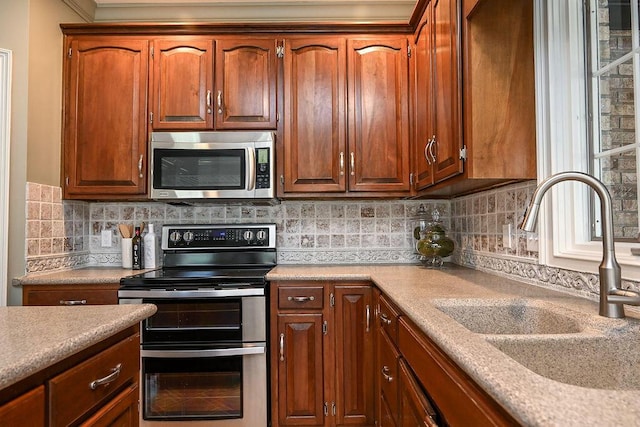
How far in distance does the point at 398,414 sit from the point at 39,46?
269 centimetres

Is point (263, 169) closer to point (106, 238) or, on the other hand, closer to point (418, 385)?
point (106, 238)

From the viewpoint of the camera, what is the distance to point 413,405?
1213mm

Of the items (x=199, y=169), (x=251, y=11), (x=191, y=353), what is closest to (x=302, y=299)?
(x=191, y=353)

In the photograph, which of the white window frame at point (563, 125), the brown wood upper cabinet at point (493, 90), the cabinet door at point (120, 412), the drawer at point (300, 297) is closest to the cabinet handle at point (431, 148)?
the brown wood upper cabinet at point (493, 90)

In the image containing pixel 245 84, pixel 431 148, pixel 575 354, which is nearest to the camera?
pixel 575 354

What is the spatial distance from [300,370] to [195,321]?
622 mm

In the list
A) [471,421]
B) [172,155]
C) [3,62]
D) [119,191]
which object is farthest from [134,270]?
[471,421]

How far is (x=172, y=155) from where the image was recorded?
2.36m

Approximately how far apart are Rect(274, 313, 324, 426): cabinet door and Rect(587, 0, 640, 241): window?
140 cm

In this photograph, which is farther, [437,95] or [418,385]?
[437,95]

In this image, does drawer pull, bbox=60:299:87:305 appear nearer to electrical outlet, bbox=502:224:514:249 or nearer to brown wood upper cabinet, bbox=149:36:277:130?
brown wood upper cabinet, bbox=149:36:277:130

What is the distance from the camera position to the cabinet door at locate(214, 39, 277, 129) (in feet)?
7.93

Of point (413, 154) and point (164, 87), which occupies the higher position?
point (164, 87)

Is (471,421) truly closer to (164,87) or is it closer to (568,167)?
(568,167)
